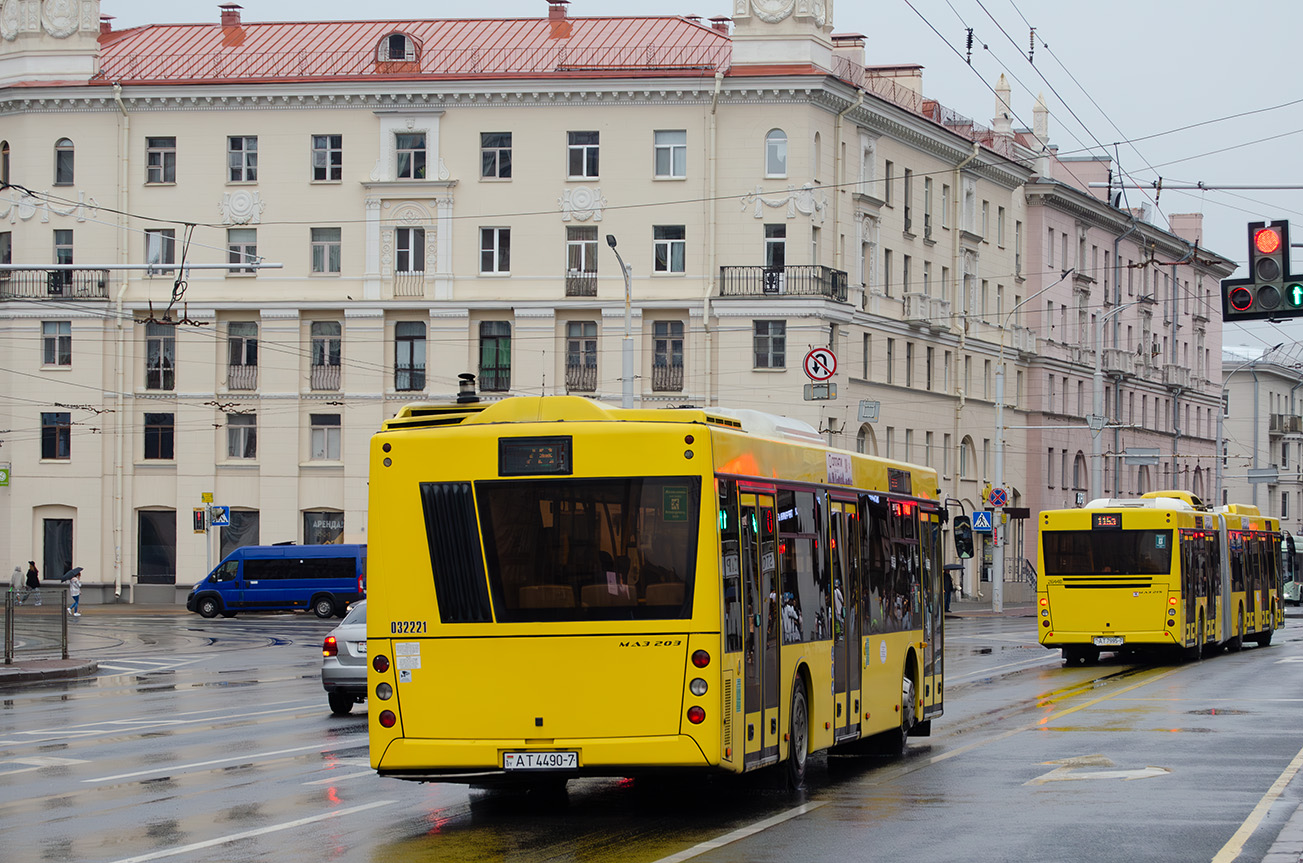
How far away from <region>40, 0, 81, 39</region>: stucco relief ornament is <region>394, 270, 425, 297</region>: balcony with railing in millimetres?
13480

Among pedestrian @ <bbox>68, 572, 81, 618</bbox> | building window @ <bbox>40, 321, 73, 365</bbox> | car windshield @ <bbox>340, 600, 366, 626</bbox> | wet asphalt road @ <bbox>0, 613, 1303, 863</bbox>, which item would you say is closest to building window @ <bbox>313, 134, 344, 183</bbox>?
building window @ <bbox>40, 321, 73, 365</bbox>

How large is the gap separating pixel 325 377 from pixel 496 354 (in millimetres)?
5557

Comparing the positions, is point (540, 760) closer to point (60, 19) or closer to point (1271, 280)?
point (1271, 280)

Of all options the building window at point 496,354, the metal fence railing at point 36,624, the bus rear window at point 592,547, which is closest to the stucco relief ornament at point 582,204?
the building window at point 496,354

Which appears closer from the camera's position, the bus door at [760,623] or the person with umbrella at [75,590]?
the bus door at [760,623]

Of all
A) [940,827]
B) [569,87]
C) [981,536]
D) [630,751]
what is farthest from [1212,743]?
[981,536]

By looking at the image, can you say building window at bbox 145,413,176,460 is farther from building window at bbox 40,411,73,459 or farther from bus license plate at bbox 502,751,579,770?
bus license plate at bbox 502,751,579,770

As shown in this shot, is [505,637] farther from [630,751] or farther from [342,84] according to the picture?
[342,84]

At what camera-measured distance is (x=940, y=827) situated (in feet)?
40.5

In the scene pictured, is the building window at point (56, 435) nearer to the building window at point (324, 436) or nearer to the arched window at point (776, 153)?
the building window at point (324, 436)

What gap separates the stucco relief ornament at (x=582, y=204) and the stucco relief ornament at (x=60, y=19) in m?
17.1

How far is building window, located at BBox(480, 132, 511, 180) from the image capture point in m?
58.5

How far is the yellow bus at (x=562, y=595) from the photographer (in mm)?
12234

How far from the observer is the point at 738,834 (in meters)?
12.1
